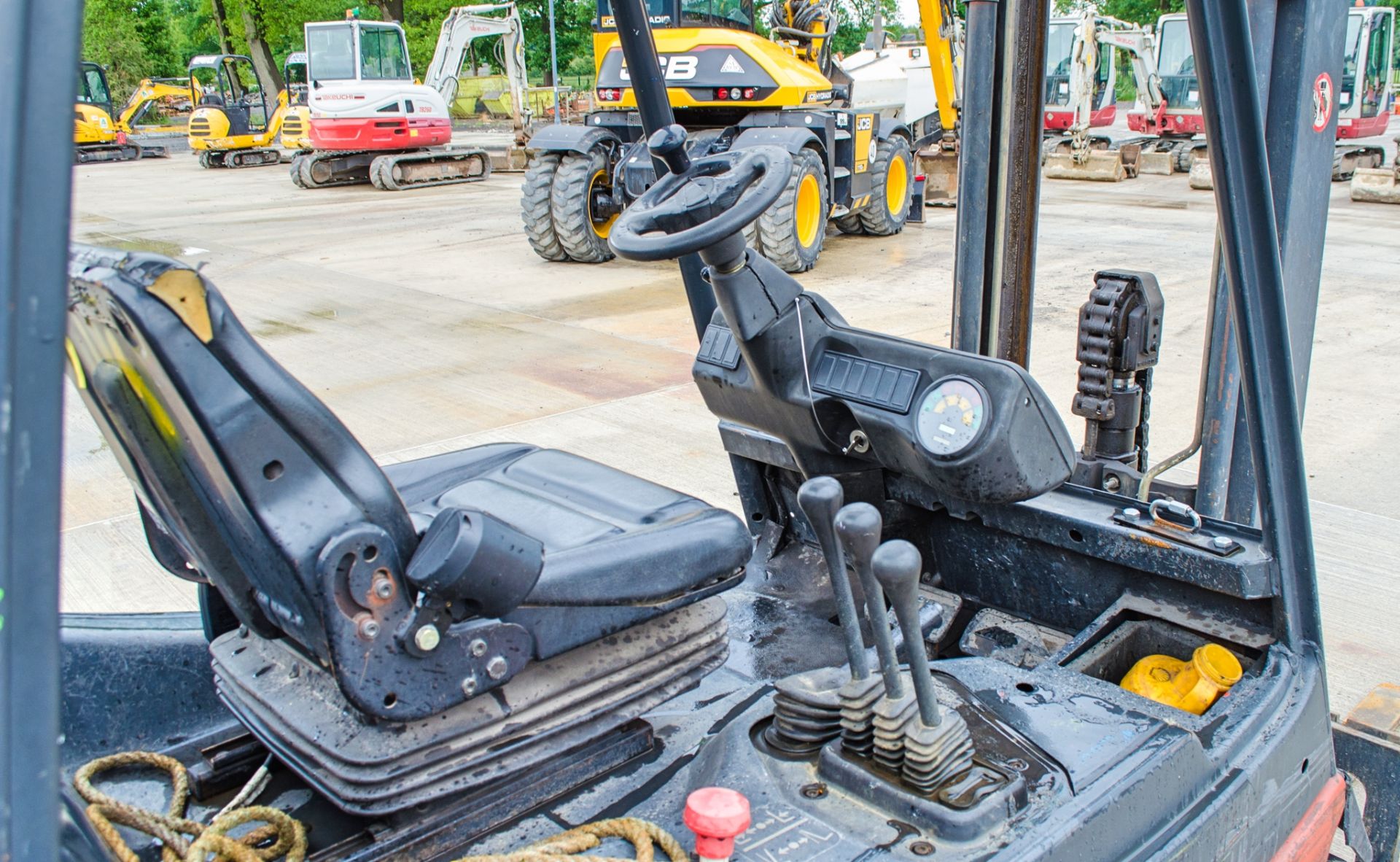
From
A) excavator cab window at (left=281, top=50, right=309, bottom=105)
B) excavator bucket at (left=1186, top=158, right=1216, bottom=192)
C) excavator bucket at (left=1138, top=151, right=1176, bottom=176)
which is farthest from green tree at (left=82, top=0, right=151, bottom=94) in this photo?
excavator bucket at (left=1186, top=158, right=1216, bottom=192)

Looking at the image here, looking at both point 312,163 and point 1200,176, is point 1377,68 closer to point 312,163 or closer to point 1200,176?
point 1200,176

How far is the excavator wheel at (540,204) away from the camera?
888 centimetres

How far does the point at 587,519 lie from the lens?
1.71 m

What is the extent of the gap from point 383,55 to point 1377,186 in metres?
11.8

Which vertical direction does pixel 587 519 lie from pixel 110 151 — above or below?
below

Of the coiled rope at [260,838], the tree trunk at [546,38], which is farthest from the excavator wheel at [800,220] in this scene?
the tree trunk at [546,38]

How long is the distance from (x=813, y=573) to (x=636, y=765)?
0.87 m

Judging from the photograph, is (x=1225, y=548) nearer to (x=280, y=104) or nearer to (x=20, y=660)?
(x=20, y=660)

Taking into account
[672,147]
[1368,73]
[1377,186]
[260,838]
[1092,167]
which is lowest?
[260,838]

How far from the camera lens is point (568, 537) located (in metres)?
1.64

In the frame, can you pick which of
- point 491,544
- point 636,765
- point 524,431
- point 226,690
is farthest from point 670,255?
point 524,431

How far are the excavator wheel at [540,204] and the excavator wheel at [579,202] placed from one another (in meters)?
0.04

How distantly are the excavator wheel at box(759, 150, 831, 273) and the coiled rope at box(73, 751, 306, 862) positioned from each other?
6.74 m

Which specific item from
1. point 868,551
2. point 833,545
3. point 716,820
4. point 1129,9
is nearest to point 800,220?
point 833,545
